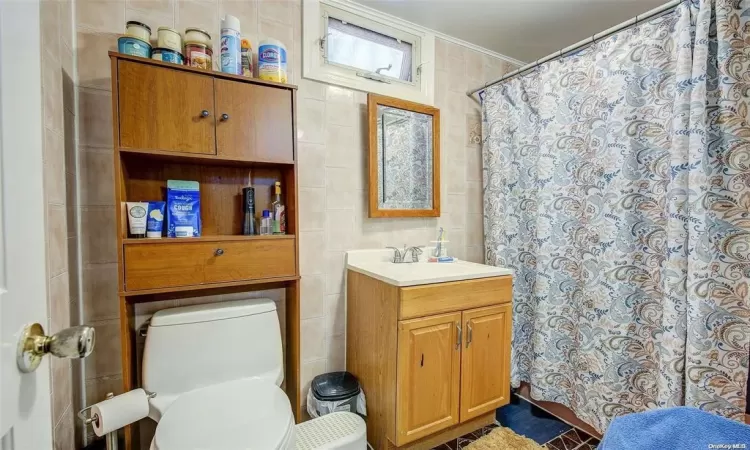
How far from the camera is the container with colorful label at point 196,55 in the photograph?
1.24 m

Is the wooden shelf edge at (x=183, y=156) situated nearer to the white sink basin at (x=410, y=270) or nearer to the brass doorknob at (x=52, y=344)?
the white sink basin at (x=410, y=270)

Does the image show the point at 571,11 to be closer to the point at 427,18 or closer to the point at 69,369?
the point at 427,18

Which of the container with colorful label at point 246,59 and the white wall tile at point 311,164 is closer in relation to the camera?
the container with colorful label at point 246,59

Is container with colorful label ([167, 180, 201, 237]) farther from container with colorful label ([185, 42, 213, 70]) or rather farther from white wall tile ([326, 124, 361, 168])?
white wall tile ([326, 124, 361, 168])

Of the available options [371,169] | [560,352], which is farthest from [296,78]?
[560,352]

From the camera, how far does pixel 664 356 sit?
1.33m

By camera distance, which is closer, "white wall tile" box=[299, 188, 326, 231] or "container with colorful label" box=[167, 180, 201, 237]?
"container with colorful label" box=[167, 180, 201, 237]

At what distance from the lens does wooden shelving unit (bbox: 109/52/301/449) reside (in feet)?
3.73

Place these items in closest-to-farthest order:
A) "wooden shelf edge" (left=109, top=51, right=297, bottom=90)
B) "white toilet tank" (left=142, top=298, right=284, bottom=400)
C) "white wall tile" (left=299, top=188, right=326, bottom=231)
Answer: "wooden shelf edge" (left=109, top=51, right=297, bottom=90), "white toilet tank" (left=142, top=298, right=284, bottom=400), "white wall tile" (left=299, top=188, right=326, bottom=231)

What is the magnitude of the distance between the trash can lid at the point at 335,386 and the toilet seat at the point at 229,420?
37cm

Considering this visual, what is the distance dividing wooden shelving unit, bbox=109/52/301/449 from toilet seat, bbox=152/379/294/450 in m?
0.23

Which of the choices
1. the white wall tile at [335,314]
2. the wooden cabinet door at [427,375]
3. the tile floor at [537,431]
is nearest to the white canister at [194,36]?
the white wall tile at [335,314]

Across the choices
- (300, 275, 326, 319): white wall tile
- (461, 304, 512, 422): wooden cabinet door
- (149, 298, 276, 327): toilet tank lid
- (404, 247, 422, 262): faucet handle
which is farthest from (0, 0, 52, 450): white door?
(404, 247, 422, 262): faucet handle

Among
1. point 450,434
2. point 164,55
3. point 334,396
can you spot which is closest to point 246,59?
point 164,55
